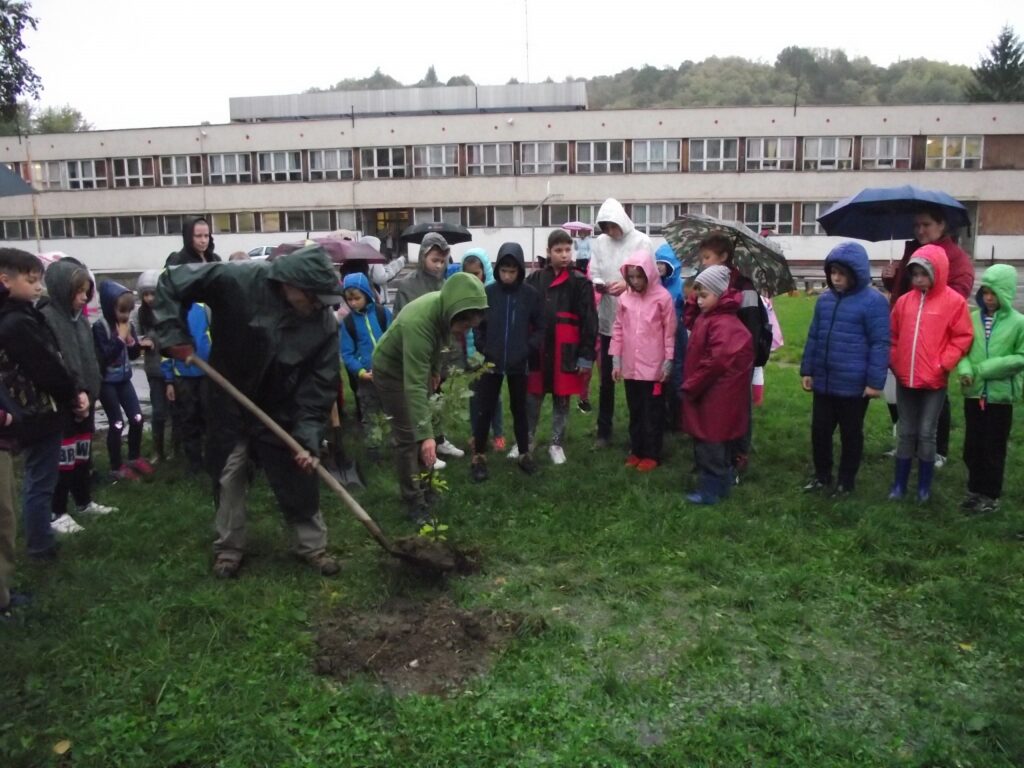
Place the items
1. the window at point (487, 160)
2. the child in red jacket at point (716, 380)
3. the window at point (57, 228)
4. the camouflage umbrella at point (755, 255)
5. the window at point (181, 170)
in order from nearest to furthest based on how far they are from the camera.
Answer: the child in red jacket at point (716, 380) < the camouflage umbrella at point (755, 255) < the window at point (487, 160) < the window at point (181, 170) < the window at point (57, 228)

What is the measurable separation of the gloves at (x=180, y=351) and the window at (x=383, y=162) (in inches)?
1720

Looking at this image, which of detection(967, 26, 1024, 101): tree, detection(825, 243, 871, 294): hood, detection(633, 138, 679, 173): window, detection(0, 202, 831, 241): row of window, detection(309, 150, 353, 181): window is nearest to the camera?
detection(825, 243, 871, 294): hood

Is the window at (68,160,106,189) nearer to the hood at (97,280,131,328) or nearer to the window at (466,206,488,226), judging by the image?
the window at (466,206,488,226)

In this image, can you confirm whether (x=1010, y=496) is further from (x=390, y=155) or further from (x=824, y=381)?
(x=390, y=155)

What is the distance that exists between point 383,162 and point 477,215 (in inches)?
244

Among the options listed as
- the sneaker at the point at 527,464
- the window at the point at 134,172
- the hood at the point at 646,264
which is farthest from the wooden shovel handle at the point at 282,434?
the window at the point at 134,172

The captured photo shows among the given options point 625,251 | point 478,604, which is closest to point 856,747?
point 478,604

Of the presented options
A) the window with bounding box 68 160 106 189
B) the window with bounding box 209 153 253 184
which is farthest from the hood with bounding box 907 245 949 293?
the window with bounding box 68 160 106 189

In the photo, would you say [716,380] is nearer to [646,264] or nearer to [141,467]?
[646,264]

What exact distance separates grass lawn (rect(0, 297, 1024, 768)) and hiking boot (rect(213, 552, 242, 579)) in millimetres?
71

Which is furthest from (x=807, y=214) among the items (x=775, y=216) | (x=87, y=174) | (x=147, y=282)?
(x=147, y=282)

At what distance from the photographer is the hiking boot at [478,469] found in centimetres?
695

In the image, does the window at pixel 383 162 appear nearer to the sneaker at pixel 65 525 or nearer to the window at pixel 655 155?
the window at pixel 655 155

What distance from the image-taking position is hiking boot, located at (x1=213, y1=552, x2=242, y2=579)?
5.08m
